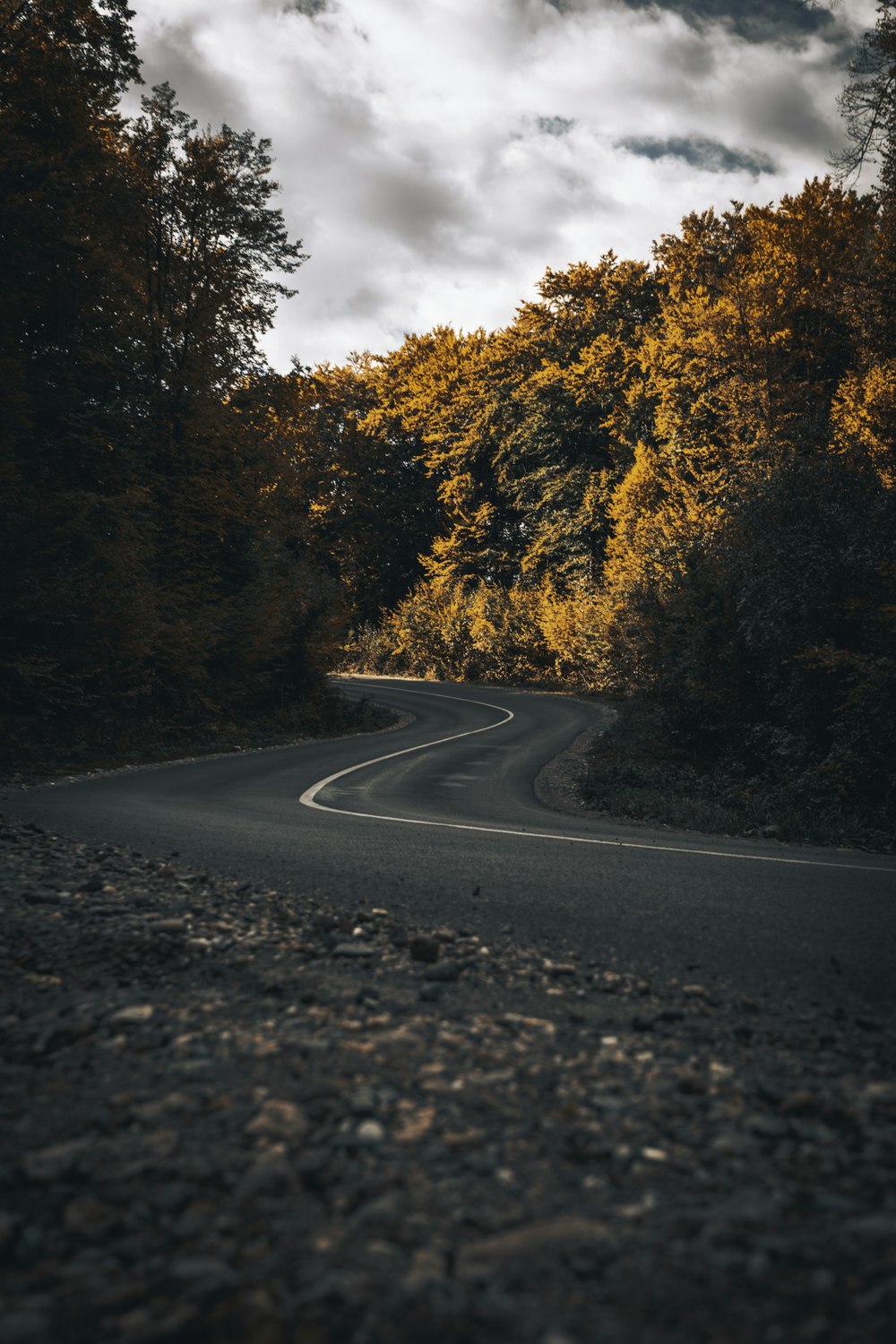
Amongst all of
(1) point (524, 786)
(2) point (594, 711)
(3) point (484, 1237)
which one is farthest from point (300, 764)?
(2) point (594, 711)

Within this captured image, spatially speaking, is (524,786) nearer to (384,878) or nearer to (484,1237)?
(384,878)

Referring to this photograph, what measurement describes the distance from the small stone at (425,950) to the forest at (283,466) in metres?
6.58

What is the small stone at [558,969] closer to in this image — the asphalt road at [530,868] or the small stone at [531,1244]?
the asphalt road at [530,868]

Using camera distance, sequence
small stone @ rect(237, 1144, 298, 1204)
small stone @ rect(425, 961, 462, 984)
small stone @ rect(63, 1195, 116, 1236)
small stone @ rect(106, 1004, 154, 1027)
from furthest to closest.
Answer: small stone @ rect(425, 961, 462, 984) → small stone @ rect(106, 1004, 154, 1027) → small stone @ rect(237, 1144, 298, 1204) → small stone @ rect(63, 1195, 116, 1236)

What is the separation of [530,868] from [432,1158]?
3709 millimetres

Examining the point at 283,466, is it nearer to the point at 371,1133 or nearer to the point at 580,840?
the point at 580,840

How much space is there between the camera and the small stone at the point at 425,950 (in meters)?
3.53

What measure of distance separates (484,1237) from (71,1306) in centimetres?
80

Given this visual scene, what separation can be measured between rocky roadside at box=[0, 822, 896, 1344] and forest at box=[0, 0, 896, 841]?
6.92 meters

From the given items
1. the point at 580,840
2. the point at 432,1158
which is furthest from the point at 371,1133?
the point at 580,840

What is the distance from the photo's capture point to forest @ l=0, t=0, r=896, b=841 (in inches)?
464

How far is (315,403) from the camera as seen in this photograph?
4988 cm

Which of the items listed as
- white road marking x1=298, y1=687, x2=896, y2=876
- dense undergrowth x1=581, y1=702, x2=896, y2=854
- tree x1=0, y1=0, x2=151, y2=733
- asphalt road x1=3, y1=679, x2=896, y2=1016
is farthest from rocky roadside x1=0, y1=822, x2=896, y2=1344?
tree x1=0, y1=0, x2=151, y2=733

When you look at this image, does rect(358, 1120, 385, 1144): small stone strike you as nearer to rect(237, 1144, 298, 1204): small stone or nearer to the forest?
rect(237, 1144, 298, 1204): small stone
